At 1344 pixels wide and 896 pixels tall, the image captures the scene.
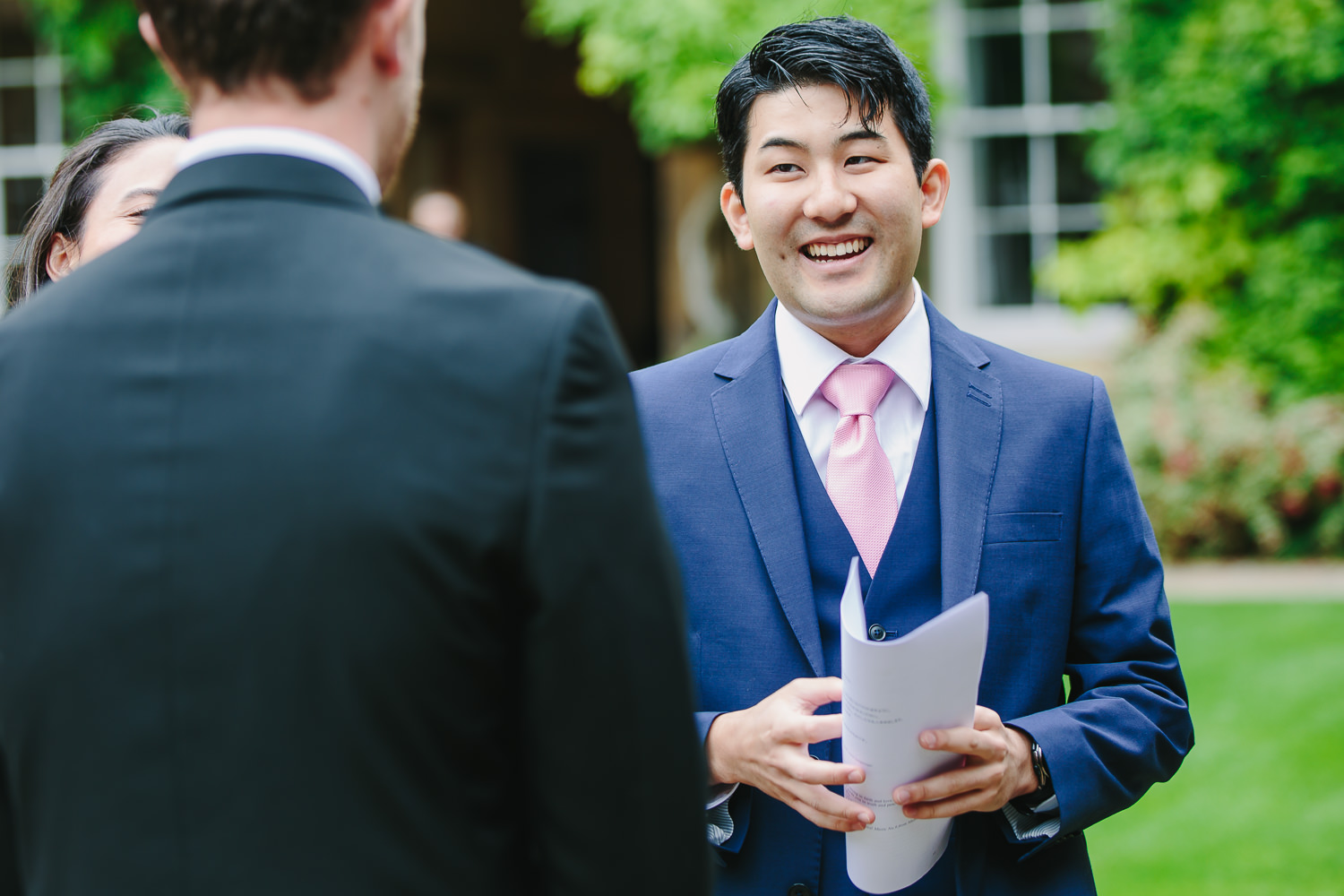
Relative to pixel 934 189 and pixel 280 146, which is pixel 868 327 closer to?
pixel 934 189

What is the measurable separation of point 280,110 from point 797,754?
3.33 feet

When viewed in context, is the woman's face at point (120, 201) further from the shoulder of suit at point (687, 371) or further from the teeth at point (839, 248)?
the teeth at point (839, 248)

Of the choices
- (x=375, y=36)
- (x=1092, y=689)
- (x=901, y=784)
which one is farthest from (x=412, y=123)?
(x=1092, y=689)

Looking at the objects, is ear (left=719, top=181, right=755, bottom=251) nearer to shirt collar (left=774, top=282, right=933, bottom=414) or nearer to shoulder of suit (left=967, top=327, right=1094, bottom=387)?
shirt collar (left=774, top=282, right=933, bottom=414)

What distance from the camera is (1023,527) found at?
1.84 meters

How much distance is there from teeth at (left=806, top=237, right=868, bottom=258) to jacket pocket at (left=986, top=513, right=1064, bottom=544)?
18.4 inches

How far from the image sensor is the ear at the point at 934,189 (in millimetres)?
2100

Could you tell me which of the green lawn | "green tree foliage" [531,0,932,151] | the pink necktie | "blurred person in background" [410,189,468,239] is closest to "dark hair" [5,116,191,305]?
the pink necktie

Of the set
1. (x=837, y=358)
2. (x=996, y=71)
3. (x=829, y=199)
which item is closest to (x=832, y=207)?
(x=829, y=199)

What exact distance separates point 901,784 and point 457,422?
875mm

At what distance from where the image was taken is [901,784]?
1588 millimetres

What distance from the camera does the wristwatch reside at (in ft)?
5.72

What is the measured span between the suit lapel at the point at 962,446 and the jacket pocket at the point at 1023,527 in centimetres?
2

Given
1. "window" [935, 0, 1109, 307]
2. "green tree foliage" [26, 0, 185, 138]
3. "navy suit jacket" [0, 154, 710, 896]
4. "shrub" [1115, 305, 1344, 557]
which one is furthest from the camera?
"green tree foliage" [26, 0, 185, 138]
